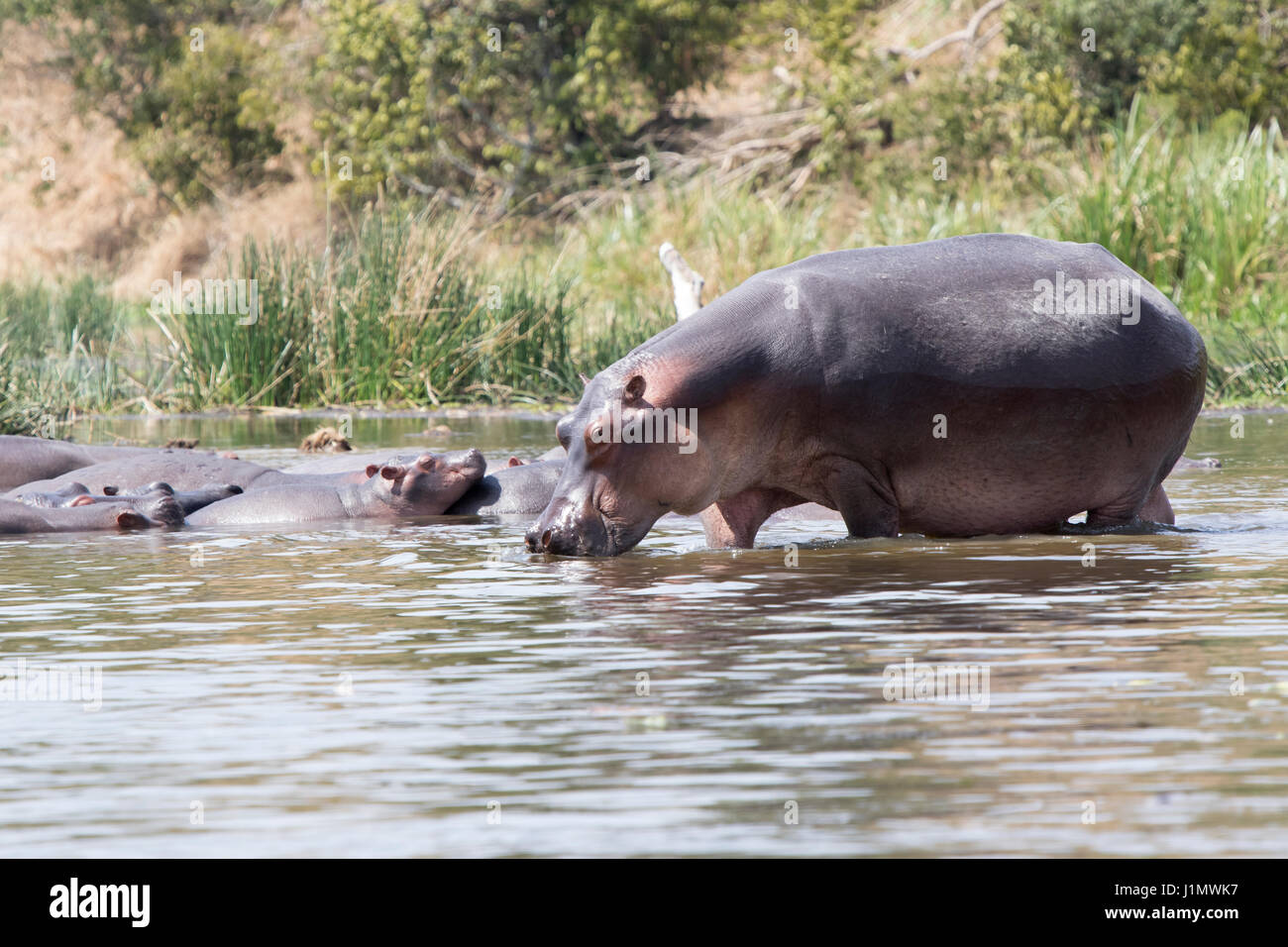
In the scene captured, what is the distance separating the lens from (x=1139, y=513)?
6.75 m

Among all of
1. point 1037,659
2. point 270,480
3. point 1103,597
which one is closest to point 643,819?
point 1037,659

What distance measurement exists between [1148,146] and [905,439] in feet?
33.2

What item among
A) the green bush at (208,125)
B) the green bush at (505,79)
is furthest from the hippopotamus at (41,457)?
the green bush at (208,125)

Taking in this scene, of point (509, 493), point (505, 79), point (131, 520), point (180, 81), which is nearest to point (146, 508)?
point (131, 520)

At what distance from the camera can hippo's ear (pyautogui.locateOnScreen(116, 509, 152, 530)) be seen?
779cm

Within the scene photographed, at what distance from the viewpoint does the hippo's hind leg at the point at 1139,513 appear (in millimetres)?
6617

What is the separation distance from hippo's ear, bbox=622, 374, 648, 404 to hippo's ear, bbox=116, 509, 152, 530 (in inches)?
105

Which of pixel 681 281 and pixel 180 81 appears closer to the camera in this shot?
pixel 681 281

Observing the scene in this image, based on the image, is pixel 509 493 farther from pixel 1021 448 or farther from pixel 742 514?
pixel 1021 448

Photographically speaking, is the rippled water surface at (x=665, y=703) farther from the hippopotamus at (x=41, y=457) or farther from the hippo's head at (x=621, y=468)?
the hippopotamus at (x=41, y=457)

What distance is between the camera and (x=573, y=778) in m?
3.31

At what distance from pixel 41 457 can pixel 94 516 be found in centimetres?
147

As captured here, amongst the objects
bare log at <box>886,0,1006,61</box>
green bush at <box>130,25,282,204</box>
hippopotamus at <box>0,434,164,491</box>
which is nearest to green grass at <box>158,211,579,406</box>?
hippopotamus at <box>0,434,164,491</box>

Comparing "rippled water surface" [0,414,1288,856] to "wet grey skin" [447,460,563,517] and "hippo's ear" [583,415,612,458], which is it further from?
"wet grey skin" [447,460,563,517]
